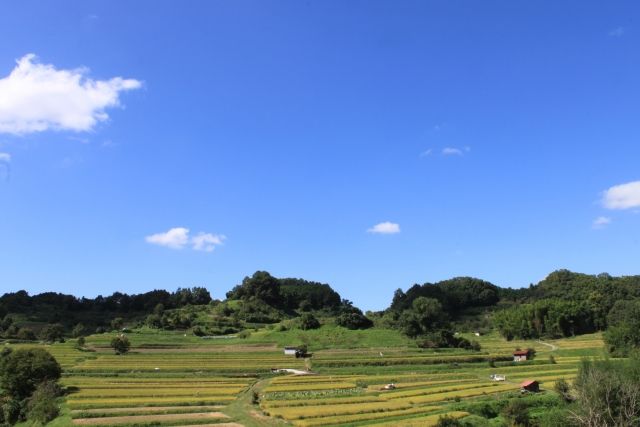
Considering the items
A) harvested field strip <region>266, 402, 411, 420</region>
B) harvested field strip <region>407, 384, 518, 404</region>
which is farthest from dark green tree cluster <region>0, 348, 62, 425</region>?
harvested field strip <region>407, 384, 518, 404</region>

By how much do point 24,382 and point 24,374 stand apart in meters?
0.88

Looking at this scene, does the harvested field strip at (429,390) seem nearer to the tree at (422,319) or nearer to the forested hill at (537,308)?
the forested hill at (537,308)

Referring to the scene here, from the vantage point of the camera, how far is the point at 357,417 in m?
43.5

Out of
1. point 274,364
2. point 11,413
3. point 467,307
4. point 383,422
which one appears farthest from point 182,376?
point 467,307

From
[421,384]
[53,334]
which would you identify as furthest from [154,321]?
[421,384]

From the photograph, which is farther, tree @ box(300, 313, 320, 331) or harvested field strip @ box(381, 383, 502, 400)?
tree @ box(300, 313, 320, 331)

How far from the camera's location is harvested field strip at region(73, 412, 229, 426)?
140 feet

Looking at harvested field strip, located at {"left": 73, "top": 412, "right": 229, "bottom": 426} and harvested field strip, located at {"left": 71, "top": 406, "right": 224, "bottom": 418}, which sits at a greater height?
harvested field strip, located at {"left": 71, "top": 406, "right": 224, "bottom": 418}

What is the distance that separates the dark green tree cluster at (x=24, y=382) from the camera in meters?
52.2

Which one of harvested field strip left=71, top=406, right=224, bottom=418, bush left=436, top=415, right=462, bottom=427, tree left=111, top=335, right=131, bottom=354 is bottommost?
bush left=436, top=415, right=462, bottom=427

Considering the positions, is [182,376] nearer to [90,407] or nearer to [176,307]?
[90,407]

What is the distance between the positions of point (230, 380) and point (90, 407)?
20609mm

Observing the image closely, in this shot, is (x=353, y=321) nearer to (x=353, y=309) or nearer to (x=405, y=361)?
(x=353, y=309)

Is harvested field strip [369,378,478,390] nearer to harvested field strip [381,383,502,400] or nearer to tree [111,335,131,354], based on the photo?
harvested field strip [381,383,502,400]
